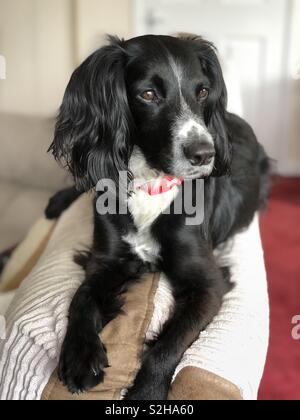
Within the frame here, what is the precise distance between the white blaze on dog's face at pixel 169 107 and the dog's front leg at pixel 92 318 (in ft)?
1.08

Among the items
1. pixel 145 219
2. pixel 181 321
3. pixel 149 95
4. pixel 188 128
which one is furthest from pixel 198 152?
pixel 181 321

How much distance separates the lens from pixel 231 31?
4.08 metres

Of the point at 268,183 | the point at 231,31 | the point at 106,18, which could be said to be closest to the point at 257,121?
the point at 231,31

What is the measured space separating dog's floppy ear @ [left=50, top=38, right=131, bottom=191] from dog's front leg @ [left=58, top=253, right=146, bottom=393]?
26 centimetres

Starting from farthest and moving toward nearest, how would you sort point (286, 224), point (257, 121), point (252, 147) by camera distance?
point (257, 121)
point (286, 224)
point (252, 147)

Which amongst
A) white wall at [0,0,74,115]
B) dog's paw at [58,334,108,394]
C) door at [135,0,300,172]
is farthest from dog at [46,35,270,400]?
white wall at [0,0,74,115]

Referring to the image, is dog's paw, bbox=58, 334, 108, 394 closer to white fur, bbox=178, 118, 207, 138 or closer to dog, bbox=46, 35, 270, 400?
dog, bbox=46, 35, 270, 400

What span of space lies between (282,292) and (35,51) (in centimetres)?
304

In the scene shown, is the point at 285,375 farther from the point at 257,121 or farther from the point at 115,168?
the point at 257,121

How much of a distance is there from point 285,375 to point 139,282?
79 centimetres

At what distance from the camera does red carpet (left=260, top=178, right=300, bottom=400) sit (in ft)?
6.03

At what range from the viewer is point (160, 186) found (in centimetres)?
151

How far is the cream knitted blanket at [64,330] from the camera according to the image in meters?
1.16
